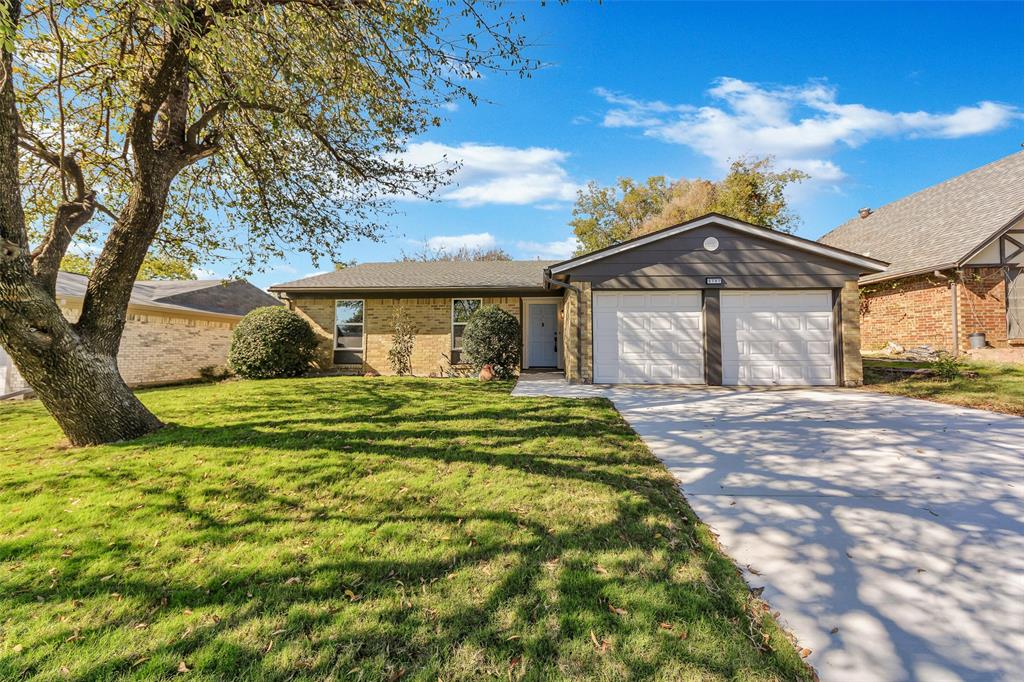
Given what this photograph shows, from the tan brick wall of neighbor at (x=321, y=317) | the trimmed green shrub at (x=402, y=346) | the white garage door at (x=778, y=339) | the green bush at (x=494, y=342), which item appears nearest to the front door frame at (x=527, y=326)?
the green bush at (x=494, y=342)

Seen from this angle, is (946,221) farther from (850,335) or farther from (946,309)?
(850,335)

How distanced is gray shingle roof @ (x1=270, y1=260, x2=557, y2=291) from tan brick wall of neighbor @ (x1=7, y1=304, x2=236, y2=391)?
3105 millimetres

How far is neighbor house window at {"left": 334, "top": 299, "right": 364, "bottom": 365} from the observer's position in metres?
13.6

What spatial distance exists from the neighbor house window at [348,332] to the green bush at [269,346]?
1366mm

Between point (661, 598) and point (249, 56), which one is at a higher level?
point (249, 56)

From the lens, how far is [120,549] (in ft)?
9.57

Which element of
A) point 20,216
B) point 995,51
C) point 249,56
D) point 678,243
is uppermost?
point 995,51

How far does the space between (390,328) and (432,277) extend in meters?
2.24

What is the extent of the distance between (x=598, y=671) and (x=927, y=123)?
2064 centimetres

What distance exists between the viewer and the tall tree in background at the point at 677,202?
2086 centimetres

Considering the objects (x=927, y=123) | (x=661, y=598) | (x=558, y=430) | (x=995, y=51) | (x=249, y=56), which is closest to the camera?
(x=661, y=598)

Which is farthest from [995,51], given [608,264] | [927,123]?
[608,264]

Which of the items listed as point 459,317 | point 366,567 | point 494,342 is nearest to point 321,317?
point 459,317

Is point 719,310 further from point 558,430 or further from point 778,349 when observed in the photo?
point 558,430
